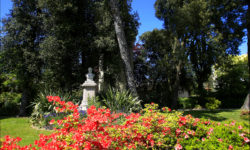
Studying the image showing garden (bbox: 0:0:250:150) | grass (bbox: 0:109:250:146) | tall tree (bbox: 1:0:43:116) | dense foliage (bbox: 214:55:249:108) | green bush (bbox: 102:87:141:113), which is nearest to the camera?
grass (bbox: 0:109:250:146)

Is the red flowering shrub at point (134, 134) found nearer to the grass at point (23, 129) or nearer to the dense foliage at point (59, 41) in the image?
the grass at point (23, 129)

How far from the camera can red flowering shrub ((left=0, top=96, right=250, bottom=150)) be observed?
2.00 m

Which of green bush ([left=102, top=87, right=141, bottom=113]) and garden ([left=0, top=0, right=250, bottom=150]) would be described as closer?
green bush ([left=102, top=87, right=141, bottom=113])

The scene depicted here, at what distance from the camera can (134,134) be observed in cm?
247

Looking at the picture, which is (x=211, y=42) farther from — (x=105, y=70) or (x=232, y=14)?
(x=105, y=70)

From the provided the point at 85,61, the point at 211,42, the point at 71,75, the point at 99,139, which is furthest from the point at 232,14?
the point at 99,139

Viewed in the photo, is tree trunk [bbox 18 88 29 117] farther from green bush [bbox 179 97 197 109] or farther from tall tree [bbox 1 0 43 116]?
green bush [bbox 179 97 197 109]

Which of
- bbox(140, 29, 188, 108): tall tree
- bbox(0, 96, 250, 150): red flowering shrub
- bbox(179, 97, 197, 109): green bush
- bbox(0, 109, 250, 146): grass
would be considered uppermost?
bbox(140, 29, 188, 108): tall tree

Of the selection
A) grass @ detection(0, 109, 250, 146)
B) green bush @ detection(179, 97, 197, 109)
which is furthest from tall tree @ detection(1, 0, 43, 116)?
green bush @ detection(179, 97, 197, 109)

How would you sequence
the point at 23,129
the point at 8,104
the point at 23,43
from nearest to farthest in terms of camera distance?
the point at 23,129, the point at 23,43, the point at 8,104

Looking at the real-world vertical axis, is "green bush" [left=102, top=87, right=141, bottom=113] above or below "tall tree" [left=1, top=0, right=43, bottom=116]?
below

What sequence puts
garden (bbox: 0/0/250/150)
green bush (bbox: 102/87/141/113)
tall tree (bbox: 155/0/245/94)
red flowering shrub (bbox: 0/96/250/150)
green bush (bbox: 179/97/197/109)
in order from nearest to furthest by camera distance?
red flowering shrub (bbox: 0/96/250/150) < green bush (bbox: 102/87/141/113) < garden (bbox: 0/0/250/150) < tall tree (bbox: 155/0/245/94) < green bush (bbox: 179/97/197/109)

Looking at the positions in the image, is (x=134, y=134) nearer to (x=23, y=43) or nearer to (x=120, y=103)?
(x=120, y=103)

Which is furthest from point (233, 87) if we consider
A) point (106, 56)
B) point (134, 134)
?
point (134, 134)
